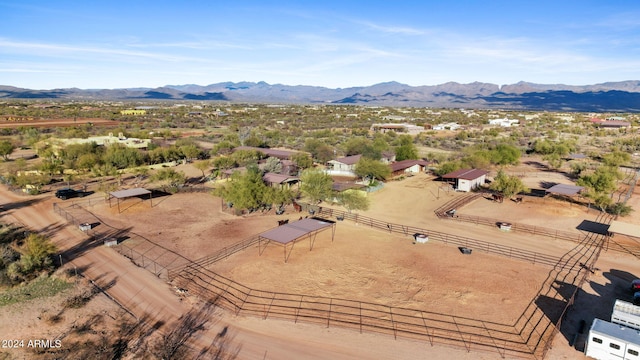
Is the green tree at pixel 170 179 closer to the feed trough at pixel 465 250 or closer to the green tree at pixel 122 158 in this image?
the green tree at pixel 122 158

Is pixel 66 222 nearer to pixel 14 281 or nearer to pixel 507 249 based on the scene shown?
pixel 14 281

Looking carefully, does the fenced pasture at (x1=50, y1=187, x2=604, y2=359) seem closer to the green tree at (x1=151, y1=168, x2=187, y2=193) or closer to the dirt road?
the dirt road

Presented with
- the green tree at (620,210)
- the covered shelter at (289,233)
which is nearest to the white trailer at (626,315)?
the covered shelter at (289,233)

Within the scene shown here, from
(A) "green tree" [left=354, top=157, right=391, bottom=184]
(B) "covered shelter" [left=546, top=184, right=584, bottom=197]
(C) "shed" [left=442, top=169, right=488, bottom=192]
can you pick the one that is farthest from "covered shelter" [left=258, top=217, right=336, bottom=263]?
(B) "covered shelter" [left=546, top=184, right=584, bottom=197]

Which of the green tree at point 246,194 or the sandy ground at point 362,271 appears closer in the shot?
the sandy ground at point 362,271

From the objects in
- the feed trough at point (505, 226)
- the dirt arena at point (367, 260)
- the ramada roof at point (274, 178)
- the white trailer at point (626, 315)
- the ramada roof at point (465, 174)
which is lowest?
the dirt arena at point (367, 260)
